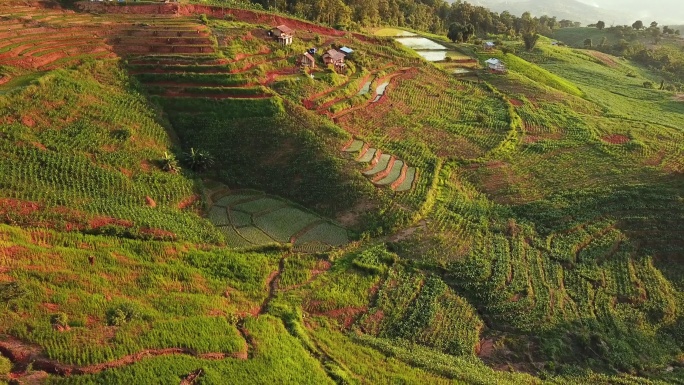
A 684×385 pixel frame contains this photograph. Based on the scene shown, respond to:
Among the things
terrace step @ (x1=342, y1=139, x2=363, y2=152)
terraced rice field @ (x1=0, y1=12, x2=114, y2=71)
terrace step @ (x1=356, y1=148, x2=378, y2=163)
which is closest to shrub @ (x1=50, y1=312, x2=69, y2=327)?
terrace step @ (x1=356, y1=148, x2=378, y2=163)

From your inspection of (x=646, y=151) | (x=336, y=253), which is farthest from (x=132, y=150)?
(x=646, y=151)

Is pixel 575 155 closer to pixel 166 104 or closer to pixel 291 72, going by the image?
pixel 291 72

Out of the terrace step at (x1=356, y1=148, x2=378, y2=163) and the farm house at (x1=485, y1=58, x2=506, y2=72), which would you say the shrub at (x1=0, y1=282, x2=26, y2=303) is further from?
the farm house at (x1=485, y1=58, x2=506, y2=72)

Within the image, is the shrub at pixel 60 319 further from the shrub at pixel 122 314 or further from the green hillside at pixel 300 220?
the shrub at pixel 122 314

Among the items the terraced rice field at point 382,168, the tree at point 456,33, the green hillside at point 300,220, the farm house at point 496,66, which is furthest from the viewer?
the tree at point 456,33

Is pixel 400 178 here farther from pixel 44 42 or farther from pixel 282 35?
pixel 44 42

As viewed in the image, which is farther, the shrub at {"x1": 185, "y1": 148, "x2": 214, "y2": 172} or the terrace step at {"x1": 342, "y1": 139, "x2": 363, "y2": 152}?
the terrace step at {"x1": 342, "y1": 139, "x2": 363, "y2": 152}

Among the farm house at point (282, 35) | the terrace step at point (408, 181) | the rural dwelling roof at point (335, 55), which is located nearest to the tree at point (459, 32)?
the rural dwelling roof at point (335, 55)
